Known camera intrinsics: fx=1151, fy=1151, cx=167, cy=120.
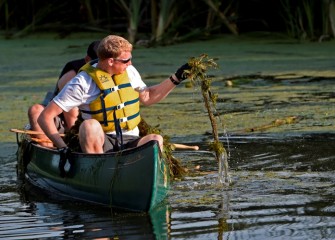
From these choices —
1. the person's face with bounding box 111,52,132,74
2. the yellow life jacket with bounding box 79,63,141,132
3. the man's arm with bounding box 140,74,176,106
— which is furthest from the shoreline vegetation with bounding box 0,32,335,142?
the person's face with bounding box 111,52,132,74

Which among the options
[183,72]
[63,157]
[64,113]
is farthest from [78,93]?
[64,113]

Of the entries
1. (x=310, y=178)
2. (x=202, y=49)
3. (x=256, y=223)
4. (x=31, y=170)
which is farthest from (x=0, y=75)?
(x=256, y=223)

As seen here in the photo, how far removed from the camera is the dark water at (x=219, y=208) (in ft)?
18.0

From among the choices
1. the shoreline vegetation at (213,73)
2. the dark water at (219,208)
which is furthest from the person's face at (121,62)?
the shoreline vegetation at (213,73)

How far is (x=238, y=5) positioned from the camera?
552 inches

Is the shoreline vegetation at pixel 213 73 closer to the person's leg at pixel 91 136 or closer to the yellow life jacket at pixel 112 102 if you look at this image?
the yellow life jacket at pixel 112 102

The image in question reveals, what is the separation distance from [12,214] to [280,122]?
3.23 metres

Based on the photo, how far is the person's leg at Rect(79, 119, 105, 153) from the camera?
6184 millimetres

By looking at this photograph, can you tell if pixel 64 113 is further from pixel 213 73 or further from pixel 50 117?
pixel 213 73

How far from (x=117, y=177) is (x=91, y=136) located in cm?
30

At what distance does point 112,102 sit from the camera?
6352 mm

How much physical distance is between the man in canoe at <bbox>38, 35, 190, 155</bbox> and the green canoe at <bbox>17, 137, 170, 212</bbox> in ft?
0.48

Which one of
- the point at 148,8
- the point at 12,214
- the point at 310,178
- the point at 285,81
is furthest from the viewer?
the point at 148,8

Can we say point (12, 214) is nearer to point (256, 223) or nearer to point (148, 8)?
point (256, 223)
